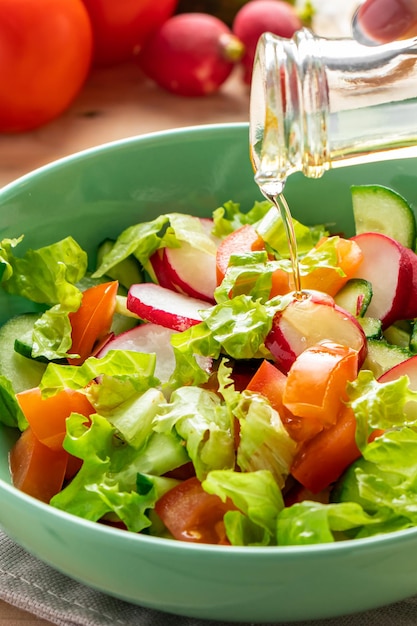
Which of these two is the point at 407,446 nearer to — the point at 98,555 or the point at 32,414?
the point at 98,555

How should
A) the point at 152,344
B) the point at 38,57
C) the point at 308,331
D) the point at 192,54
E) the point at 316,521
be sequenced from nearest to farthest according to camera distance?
the point at 316,521
the point at 308,331
the point at 152,344
the point at 38,57
the point at 192,54

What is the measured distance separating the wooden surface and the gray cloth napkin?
5.14 ft

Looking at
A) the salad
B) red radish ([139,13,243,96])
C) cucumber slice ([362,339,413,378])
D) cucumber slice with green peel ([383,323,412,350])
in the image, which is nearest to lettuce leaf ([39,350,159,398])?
the salad

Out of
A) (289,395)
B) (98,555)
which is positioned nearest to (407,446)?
(289,395)

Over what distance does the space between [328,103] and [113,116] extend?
1.77 meters

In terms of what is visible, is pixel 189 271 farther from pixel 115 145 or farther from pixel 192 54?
pixel 192 54

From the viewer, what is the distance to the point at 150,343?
6.37 feet

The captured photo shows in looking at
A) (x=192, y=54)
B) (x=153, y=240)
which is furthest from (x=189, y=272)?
(x=192, y=54)

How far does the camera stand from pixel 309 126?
1735mm

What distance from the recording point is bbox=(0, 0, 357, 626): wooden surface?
3148 mm

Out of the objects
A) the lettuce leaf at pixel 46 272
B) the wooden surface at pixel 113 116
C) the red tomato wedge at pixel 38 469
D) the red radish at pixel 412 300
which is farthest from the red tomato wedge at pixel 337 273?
the wooden surface at pixel 113 116

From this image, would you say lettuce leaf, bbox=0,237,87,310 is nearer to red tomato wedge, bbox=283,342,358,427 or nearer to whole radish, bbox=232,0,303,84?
red tomato wedge, bbox=283,342,358,427

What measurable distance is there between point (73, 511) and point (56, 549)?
144 mm

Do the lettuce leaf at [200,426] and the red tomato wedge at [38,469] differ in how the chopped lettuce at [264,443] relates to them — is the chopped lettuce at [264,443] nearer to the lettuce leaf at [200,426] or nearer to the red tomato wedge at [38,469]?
the lettuce leaf at [200,426]
